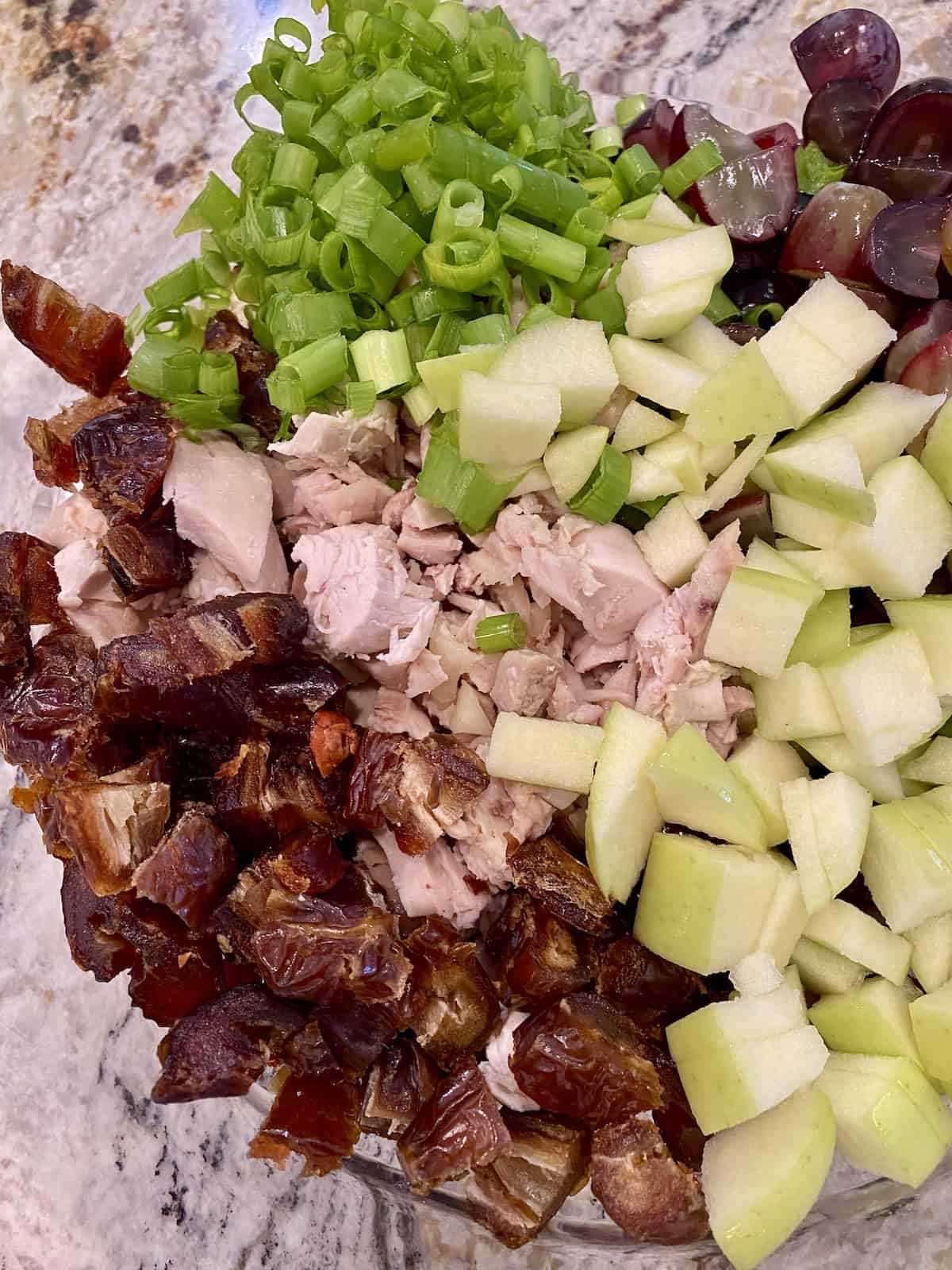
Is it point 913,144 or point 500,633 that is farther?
point 913,144

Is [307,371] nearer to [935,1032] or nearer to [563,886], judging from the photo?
[563,886]

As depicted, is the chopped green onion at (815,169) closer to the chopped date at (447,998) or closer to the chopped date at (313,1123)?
the chopped date at (447,998)

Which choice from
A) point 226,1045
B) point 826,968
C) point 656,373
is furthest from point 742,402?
point 226,1045

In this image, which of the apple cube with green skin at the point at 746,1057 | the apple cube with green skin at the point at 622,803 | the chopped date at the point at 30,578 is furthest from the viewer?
the chopped date at the point at 30,578

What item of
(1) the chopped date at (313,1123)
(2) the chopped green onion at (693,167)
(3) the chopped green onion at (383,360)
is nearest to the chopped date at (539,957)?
(1) the chopped date at (313,1123)

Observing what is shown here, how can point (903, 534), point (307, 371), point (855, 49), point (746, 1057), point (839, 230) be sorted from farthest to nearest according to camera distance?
point (855, 49)
point (839, 230)
point (307, 371)
point (903, 534)
point (746, 1057)

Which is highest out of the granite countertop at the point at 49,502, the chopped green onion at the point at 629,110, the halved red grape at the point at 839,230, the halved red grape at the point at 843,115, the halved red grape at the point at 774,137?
the halved red grape at the point at 843,115
